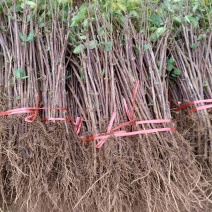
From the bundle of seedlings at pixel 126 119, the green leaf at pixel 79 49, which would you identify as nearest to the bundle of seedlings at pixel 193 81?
the bundle of seedlings at pixel 126 119

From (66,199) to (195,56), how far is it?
1.21 metres

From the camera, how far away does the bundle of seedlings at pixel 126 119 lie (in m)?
1.45

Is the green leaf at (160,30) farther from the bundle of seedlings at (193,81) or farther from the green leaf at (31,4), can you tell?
the green leaf at (31,4)

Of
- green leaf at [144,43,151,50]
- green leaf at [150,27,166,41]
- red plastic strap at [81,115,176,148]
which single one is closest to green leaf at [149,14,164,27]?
green leaf at [150,27,166,41]

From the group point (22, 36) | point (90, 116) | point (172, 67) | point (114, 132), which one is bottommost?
point (114, 132)

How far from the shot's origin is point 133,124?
1.57 metres

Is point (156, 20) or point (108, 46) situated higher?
A: point (156, 20)

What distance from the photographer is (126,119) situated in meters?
1.60

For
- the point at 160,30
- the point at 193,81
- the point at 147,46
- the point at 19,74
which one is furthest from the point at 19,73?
the point at 193,81

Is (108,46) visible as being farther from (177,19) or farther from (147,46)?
(177,19)

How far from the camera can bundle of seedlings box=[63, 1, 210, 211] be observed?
1.45 metres

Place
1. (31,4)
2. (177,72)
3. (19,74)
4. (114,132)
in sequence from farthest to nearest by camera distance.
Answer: (177,72) < (31,4) < (19,74) < (114,132)

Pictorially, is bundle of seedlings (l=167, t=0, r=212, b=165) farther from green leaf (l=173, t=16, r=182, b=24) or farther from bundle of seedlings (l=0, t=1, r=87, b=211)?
bundle of seedlings (l=0, t=1, r=87, b=211)

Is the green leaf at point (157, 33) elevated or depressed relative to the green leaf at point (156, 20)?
depressed
